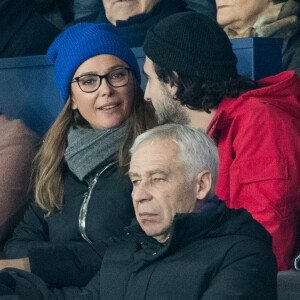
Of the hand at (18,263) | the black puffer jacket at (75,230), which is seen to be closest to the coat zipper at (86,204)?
the black puffer jacket at (75,230)

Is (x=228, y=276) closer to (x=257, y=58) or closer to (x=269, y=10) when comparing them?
(x=257, y=58)

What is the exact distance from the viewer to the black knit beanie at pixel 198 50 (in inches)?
132

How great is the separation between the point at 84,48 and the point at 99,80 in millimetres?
175

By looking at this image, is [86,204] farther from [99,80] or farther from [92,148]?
[99,80]

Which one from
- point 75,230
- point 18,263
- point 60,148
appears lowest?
point 18,263

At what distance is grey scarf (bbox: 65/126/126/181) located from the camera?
3.45 m

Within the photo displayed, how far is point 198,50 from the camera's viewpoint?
3.36 m

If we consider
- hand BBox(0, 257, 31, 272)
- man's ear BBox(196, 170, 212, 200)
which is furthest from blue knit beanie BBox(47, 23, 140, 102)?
man's ear BBox(196, 170, 212, 200)

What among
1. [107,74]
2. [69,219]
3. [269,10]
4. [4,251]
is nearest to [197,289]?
[69,219]

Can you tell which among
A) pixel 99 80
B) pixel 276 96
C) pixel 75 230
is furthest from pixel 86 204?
pixel 276 96

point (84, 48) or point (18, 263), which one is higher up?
point (84, 48)

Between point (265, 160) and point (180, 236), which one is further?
point (265, 160)

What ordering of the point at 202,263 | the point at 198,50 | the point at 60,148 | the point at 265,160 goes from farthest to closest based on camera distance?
1. the point at 60,148
2. the point at 198,50
3. the point at 265,160
4. the point at 202,263

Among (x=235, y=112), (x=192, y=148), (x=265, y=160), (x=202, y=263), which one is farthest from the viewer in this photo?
(x=235, y=112)
